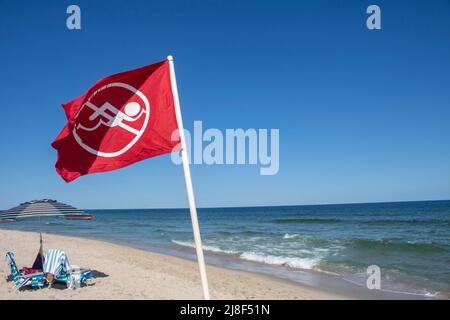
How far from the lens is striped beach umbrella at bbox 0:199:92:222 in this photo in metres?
7.73

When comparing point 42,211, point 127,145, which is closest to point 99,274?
point 42,211

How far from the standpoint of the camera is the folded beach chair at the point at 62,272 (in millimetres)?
8219

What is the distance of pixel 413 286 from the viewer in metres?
10.5

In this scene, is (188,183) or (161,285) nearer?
(188,183)

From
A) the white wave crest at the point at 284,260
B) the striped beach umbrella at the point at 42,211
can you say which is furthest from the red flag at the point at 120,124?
the white wave crest at the point at 284,260

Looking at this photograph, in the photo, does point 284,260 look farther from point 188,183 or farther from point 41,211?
point 188,183

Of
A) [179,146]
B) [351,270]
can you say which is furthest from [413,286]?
[179,146]

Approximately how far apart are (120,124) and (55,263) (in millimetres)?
5739

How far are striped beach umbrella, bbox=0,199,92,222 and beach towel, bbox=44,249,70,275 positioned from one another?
1.09m

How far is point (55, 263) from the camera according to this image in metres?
8.42
